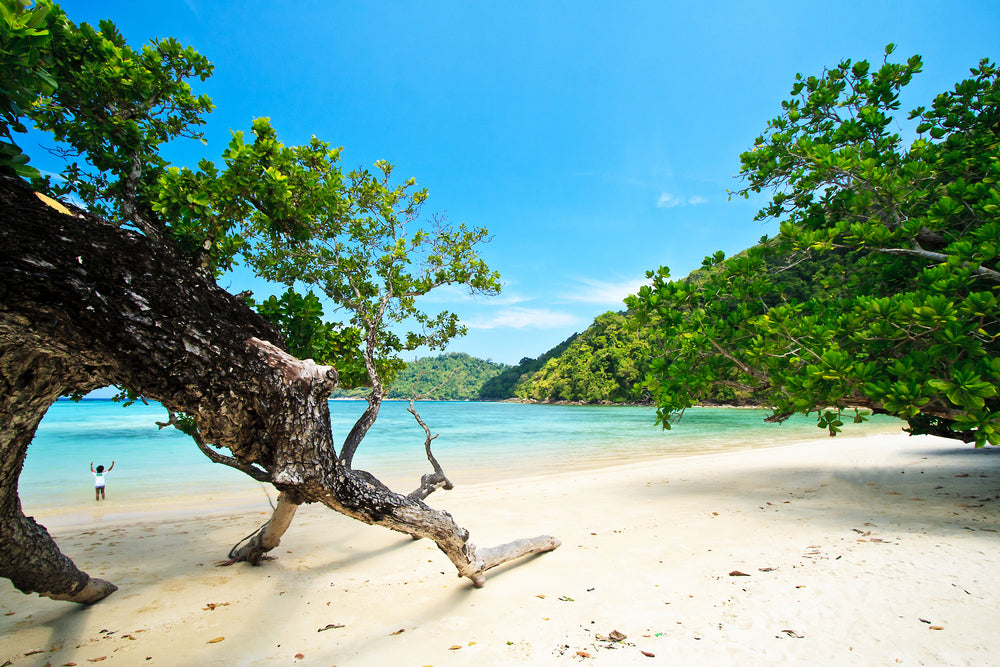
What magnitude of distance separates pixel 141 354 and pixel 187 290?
0.39 m

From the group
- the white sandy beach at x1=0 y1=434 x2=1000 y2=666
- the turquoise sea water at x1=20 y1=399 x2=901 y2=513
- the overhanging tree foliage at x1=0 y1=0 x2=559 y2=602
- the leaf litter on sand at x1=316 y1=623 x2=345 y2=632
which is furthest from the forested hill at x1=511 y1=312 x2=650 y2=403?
the leaf litter on sand at x1=316 y1=623 x2=345 y2=632

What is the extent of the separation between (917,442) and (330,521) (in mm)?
17829

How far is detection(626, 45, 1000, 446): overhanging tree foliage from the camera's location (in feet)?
14.1

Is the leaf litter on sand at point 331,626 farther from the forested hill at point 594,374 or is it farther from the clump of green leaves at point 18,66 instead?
the forested hill at point 594,374

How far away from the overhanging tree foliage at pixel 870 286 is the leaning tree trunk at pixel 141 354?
17.1 ft

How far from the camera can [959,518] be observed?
16.4 feet

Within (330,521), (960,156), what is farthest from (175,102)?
(960,156)

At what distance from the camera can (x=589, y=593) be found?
3.54 m

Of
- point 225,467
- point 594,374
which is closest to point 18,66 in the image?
point 225,467

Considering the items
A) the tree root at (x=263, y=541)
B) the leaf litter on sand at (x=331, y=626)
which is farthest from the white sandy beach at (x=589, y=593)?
the tree root at (x=263, y=541)

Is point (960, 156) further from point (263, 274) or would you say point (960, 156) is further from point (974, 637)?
point (263, 274)

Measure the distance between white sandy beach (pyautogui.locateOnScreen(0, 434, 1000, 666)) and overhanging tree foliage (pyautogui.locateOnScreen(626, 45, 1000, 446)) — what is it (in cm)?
141

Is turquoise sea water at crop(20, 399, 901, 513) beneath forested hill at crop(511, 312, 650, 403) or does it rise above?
beneath

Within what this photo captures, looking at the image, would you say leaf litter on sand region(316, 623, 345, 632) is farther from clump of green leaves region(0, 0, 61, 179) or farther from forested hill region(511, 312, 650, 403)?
forested hill region(511, 312, 650, 403)
